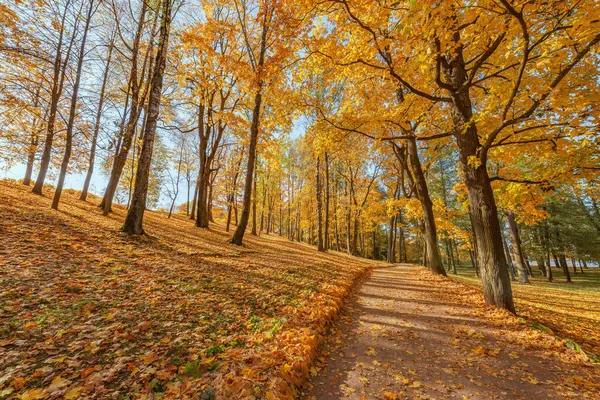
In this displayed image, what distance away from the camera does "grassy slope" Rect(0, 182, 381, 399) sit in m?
2.38

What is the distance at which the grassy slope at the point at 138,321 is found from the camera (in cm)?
238

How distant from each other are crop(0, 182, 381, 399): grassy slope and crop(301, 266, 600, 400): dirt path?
0.49 m

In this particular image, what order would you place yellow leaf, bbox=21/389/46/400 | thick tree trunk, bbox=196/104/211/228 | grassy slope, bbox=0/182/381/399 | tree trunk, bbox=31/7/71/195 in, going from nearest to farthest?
yellow leaf, bbox=21/389/46/400 → grassy slope, bbox=0/182/381/399 → tree trunk, bbox=31/7/71/195 → thick tree trunk, bbox=196/104/211/228

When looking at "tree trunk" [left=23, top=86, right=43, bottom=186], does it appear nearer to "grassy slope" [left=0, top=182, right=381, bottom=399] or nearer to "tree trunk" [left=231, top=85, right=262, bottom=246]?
"grassy slope" [left=0, top=182, right=381, bottom=399]

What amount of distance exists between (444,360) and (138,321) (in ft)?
15.1

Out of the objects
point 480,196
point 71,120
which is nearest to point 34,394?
point 480,196

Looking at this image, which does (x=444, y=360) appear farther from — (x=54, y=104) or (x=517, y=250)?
(x=517, y=250)

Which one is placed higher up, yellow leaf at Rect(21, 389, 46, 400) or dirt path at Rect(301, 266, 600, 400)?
yellow leaf at Rect(21, 389, 46, 400)

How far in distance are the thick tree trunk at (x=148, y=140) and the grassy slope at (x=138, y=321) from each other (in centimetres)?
116

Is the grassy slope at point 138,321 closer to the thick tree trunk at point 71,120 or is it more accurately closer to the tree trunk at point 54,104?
the thick tree trunk at point 71,120

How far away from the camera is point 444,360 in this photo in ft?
11.7

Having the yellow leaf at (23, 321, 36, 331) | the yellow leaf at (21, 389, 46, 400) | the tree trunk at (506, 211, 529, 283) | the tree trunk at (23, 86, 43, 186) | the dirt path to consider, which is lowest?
the dirt path

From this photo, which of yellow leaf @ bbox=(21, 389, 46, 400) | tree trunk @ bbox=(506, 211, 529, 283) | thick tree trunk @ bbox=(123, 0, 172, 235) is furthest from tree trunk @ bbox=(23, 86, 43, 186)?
tree trunk @ bbox=(506, 211, 529, 283)

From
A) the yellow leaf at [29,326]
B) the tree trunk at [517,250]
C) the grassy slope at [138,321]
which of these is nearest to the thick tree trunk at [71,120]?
the grassy slope at [138,321]
